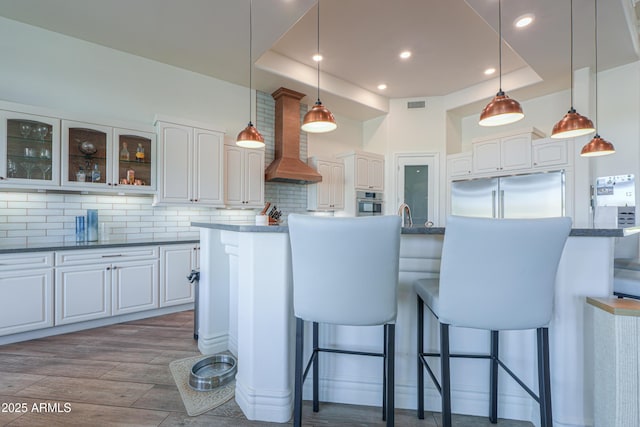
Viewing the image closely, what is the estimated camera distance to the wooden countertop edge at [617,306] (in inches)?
50.0

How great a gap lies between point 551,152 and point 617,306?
12.2ft

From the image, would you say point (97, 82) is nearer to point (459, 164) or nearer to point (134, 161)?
point (134, 161)

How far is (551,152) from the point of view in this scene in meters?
4.16

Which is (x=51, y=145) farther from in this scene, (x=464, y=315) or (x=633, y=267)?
(x=633, y=267)

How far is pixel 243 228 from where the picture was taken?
165 centimetres

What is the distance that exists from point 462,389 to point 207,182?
11.7ft

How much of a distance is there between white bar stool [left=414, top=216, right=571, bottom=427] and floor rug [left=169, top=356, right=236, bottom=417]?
134 cm

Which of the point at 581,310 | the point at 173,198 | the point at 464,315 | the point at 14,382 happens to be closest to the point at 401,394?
the point at 464,315

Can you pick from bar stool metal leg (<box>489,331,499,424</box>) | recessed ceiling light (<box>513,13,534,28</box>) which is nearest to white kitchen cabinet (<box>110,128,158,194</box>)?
bar stool metal leg (<box>489,331,499,424</box>)

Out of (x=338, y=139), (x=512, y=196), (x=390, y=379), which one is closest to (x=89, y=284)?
(x=390, y=379)

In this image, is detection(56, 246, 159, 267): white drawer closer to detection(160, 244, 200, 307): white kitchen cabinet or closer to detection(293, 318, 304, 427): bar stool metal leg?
detection(160, 244, 200, 307): white kitchen cabinet

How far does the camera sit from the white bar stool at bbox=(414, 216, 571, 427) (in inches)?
47.3

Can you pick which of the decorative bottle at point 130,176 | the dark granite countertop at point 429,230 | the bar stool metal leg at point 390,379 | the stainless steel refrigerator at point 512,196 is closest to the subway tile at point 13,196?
the decorative bottle at point 130,176

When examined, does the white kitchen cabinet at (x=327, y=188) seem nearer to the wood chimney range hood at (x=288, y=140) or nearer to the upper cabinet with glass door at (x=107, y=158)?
the wood chimney range hood at (x=288, y=140)
